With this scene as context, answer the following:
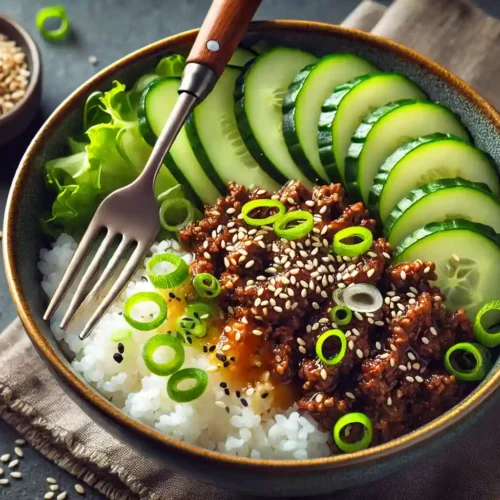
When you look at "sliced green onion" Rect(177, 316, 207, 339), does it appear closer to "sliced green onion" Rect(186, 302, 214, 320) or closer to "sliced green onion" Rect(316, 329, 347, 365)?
"sliced green onion" Rect(186, 302, 214, 320)

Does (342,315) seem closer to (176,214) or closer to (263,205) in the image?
(263,205)

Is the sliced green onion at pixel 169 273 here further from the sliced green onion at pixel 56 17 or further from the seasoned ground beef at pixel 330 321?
the sliced green onion at pixel 56 17

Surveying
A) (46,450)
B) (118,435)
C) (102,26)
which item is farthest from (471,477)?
(102,26)

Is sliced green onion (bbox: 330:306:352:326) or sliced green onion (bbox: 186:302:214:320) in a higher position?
sliced green onion (bbox: 330:306:352:326)

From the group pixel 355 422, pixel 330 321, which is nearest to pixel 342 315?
pixel 330 321

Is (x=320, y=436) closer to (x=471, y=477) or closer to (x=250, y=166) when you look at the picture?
(x=471, y=477)

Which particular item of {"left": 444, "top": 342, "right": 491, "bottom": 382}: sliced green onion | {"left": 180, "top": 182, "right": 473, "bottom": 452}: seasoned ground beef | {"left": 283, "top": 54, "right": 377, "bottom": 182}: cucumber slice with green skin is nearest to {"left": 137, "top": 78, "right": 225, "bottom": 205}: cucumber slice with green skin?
{"left": 180, "top": 182, "right": 473, "bottom": 452}: seasoned ground beef
